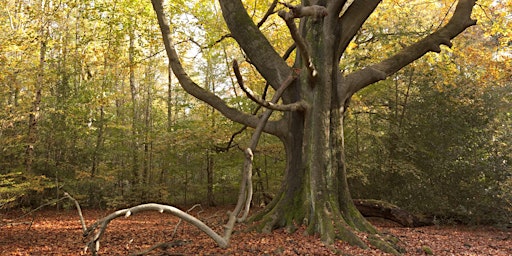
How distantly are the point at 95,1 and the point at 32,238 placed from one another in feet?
23.1

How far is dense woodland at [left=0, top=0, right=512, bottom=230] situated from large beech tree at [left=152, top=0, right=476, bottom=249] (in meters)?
1.22

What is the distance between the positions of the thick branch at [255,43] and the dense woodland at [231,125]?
3.37 feet

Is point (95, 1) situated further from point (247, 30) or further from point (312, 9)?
point (312, 9)

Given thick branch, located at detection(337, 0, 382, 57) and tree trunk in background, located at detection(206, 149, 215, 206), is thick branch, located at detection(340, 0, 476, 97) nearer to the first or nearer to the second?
thick branch, located at detection(337, 0, 382, 57)

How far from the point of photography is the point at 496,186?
865cm

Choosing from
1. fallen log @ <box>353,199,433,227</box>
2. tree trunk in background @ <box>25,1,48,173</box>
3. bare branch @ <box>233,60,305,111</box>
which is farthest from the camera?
tree trunk in background @ <box>25,1,48,173</box>

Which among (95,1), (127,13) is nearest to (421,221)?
(127,13)

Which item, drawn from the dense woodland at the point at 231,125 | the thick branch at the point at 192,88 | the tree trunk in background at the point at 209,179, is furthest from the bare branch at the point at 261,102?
the tree trunk in background at the point at 209,179

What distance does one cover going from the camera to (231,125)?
1404cm

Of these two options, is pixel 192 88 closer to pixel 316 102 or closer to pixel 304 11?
pixel 316 102

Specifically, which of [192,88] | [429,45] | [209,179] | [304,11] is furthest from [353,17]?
[209,179]

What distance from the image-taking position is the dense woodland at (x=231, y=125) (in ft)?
30.8

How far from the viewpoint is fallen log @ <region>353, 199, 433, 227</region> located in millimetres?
8789

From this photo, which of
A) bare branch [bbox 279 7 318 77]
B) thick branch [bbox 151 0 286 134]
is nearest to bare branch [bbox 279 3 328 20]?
bare branch [bbox 279 7 318 77]
